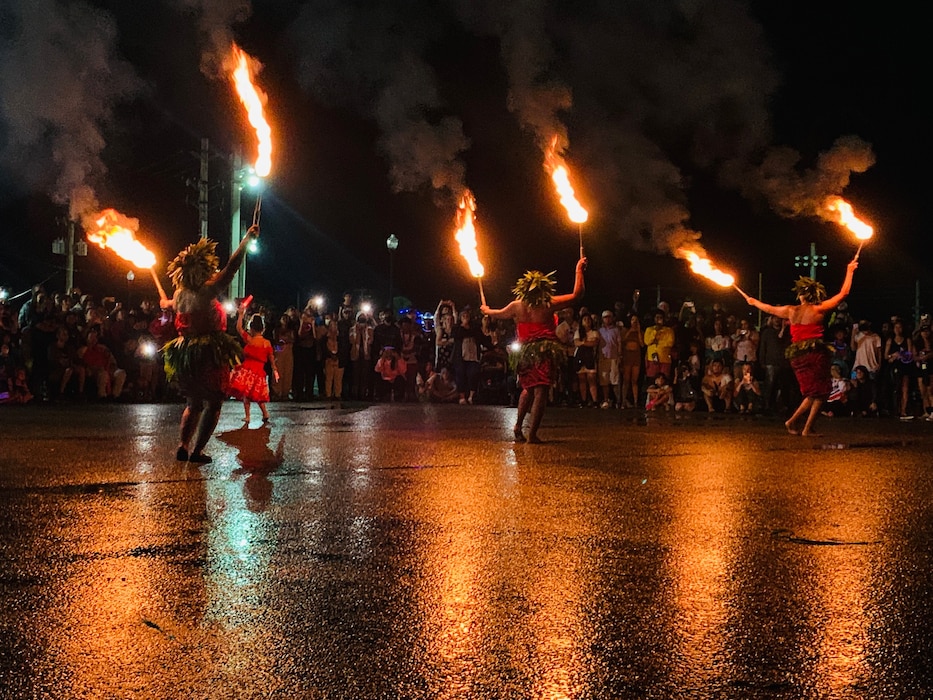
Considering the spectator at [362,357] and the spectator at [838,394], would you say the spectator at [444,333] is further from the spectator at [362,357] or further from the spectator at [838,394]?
the spectator at [838,394]

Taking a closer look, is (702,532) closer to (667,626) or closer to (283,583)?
(667,626)

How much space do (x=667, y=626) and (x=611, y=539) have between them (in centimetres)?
167

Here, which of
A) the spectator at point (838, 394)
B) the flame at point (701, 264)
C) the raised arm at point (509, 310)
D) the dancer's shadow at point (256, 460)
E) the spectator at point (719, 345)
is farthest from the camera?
the spectator at point (719, 345)

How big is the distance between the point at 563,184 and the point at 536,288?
2.49 metres

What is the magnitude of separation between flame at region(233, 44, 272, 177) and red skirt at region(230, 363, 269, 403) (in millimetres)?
2739

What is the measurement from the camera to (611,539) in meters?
5.49

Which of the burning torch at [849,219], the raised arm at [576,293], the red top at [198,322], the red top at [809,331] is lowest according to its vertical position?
the red top at [198,322]

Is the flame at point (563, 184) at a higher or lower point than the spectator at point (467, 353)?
higher

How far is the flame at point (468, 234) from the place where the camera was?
13383mm

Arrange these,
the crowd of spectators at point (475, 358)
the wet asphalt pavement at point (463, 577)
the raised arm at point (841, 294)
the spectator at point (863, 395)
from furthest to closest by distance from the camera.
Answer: the crowd of spectators at point (475, 358) < the spectator at point (863, 395) < the raised arm at point (841, 294) < the wet asphalt pavement at point (463, 577)

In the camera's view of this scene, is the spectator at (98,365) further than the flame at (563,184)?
Yes

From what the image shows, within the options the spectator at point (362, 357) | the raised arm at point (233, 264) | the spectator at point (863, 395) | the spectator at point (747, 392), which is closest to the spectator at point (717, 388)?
the spectator at point (747, 392)

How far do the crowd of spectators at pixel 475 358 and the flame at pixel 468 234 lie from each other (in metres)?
4.43

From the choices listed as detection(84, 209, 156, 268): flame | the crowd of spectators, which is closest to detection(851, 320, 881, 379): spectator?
the crowd of spectators
